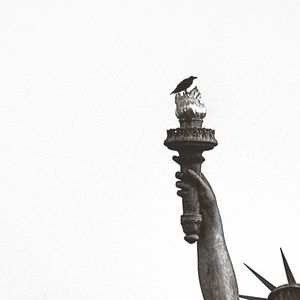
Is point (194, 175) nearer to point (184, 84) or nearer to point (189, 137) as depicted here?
point (189, 137)

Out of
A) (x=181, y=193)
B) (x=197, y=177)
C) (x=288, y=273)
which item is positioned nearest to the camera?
(x=197, y=177)

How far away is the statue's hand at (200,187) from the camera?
17.5 meters

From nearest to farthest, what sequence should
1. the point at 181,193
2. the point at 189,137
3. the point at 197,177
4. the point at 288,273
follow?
1. the point at 189,137
2. the point at 197,177
3. the point at 181,193
4. the point at 288,273

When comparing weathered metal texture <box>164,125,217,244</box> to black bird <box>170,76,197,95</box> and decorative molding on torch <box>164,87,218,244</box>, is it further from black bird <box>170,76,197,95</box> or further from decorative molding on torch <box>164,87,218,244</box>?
black bird <box>170,76,197,95</box>

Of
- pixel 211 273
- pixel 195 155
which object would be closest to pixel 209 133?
pixel 195 155

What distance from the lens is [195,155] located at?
1756 cm

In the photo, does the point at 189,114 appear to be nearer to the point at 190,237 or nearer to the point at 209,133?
the point at 209,133

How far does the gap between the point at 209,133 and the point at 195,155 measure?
34 cm

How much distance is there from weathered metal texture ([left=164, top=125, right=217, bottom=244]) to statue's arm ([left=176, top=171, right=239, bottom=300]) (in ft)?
0.32

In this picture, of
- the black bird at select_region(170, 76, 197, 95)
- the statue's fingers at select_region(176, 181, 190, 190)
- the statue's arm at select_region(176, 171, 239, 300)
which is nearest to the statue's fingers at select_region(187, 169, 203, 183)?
the statue's arm at select_region(176, 171, 239, 300)

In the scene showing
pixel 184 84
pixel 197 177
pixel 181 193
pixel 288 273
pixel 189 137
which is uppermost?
pixel 184 84

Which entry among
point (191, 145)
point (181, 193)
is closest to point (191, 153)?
point (191, 145)

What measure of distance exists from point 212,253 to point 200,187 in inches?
32.8

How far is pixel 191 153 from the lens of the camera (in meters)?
17.5
